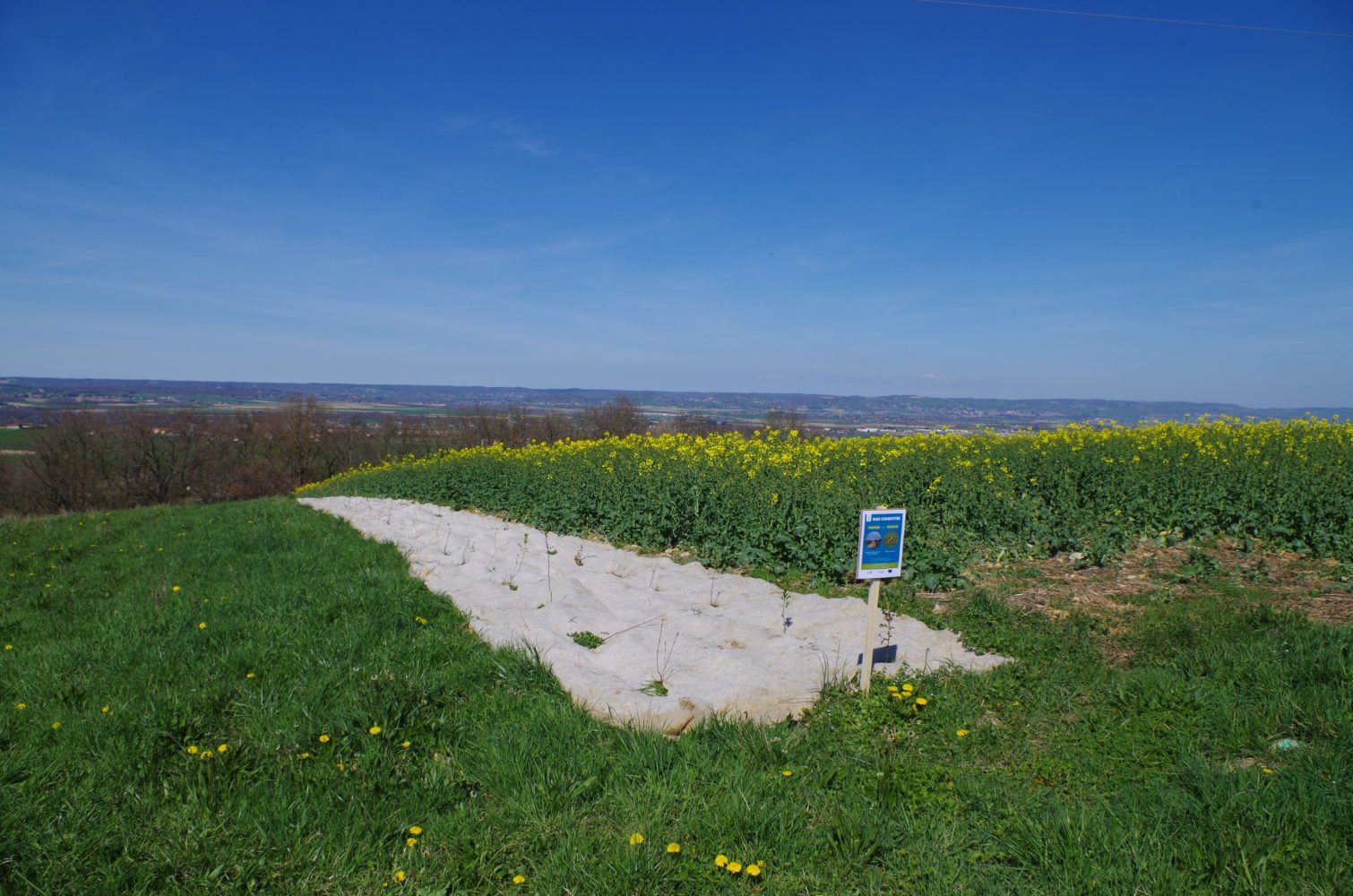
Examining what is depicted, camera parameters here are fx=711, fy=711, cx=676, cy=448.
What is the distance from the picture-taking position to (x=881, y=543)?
14.8ft

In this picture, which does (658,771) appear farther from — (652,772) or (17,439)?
(17,439)

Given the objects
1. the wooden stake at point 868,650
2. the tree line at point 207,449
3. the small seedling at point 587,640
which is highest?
the wooden stake at point 868,650

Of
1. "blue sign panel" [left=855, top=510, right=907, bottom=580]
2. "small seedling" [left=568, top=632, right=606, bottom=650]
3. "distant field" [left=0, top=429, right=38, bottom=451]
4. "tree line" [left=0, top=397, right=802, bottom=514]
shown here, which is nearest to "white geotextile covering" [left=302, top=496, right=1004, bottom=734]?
"small seedling" [left=568, top=632, right=606, bottom=650]

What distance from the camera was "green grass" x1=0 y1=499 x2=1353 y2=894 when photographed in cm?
291

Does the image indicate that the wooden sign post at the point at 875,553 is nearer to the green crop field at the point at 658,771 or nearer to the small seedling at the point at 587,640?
the green crop field at the point at 658,771

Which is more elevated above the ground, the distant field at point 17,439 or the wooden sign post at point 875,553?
the wooden sign post at point 875,553

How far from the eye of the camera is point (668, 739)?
157 inches

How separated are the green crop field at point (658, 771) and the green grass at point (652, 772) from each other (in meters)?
0.01

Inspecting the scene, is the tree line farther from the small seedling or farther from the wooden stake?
the wooden stake

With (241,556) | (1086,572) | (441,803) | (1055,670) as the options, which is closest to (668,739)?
(441,803)

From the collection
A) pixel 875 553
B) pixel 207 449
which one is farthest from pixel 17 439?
pixel 875 553

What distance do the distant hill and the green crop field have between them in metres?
11.7

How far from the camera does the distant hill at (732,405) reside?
737 inches

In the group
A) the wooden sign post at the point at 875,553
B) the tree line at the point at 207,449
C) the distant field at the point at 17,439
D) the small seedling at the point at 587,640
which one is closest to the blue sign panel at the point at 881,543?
the wooden sign post at the point at 875,553
